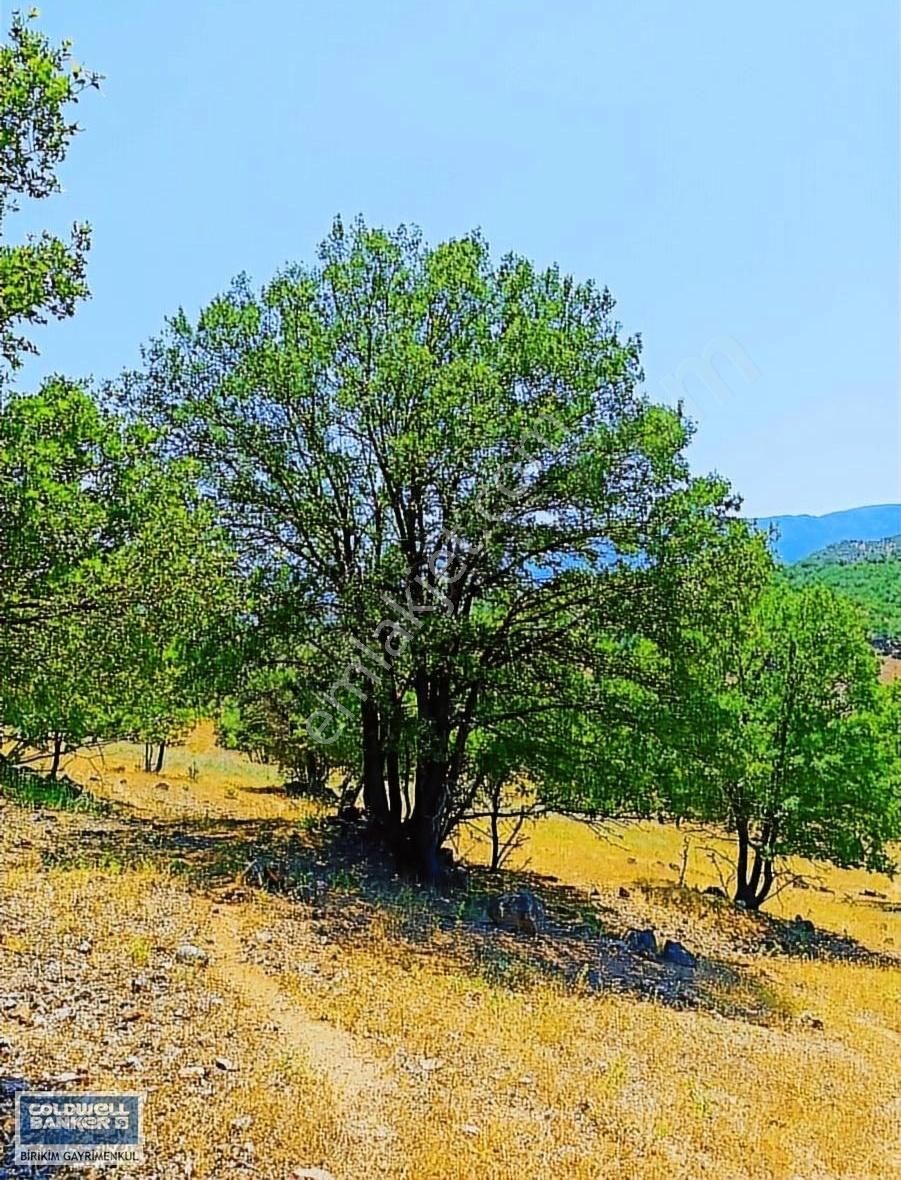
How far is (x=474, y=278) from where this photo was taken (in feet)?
44.7

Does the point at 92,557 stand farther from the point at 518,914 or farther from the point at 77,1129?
the point at 518,914

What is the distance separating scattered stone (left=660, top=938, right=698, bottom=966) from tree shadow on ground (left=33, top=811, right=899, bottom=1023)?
19 centimetres

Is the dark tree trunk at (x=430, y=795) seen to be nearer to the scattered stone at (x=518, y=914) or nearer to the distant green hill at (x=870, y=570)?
the scattered stone at (x=518, y=914)

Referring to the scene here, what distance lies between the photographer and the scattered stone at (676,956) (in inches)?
510

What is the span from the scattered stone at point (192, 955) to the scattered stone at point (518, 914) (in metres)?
5.51

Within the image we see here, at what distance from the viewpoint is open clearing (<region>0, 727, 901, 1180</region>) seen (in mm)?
5500

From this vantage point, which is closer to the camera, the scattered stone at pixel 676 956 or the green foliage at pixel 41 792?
the scattered stone at pixel 676 956

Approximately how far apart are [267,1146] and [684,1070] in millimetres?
4316

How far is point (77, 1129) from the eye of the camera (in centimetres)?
487

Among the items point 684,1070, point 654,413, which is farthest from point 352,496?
point 684,1070

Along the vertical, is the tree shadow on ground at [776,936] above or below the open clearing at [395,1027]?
below

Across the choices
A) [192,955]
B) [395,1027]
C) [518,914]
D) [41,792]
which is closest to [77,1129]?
[395,1027]

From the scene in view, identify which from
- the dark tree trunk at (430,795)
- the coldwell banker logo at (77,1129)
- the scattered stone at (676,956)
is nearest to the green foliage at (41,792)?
the dark tree trunk at (430,795)

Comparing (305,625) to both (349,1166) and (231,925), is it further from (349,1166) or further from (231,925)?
(349,1166)
